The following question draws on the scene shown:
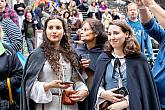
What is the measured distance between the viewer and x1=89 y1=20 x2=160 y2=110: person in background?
4.34 metres

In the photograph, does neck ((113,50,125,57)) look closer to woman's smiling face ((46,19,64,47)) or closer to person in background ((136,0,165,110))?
person in background ((136,0,165,110))

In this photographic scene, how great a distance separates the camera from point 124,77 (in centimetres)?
439

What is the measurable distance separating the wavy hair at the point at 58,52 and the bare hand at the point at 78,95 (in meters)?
0.32

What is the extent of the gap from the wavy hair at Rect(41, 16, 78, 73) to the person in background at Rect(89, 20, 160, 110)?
324 mm

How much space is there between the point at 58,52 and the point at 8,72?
63 centimetres

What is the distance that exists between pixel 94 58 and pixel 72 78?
530 millimetres

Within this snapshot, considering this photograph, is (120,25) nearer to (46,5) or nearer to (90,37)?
(90,37)

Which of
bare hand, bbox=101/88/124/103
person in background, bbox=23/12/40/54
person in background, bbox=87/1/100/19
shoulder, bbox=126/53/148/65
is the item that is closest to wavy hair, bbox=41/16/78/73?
bare hand, bbox=101/88/124/103

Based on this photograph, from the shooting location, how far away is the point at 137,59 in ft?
14.5

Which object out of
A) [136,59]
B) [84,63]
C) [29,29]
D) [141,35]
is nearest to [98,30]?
[84,63]

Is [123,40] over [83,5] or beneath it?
over

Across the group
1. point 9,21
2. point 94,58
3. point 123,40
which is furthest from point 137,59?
point 9,21

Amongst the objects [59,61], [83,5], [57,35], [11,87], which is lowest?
[83,5]

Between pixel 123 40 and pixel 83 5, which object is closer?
pixel 123 40
